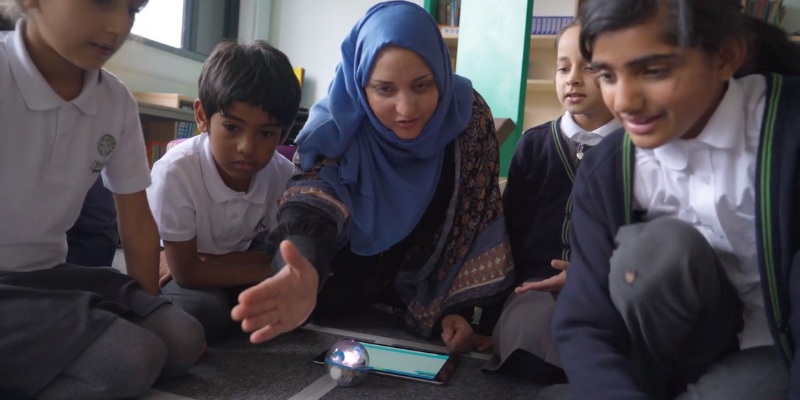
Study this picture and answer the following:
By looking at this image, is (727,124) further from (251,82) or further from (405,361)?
(251,82)

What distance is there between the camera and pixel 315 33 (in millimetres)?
3902

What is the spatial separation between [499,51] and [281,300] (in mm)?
1725

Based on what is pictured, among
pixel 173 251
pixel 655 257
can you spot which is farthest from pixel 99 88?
pixel 655 257

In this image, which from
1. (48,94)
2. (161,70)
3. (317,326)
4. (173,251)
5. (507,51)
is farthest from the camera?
(161,70)

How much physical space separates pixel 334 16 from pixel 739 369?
11.9ft

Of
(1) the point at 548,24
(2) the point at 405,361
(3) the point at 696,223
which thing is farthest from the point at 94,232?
(1) the point at 548,24

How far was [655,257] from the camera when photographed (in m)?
0.65

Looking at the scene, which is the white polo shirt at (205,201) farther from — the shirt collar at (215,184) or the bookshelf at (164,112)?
the bookshelf at (164,112)

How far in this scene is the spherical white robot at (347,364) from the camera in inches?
34.4

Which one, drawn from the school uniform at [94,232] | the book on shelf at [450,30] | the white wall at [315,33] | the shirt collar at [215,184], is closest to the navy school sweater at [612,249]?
the shirt collar at [215,184]

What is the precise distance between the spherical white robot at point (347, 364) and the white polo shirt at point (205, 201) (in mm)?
398

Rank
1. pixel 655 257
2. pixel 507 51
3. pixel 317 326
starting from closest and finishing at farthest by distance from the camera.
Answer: pixel 655 257
pixel 317 326
pixel 507 51

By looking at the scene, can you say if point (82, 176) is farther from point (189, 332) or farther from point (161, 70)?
point (161, 70)

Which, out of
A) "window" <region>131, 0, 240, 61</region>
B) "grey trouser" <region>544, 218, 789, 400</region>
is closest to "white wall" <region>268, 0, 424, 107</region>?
"window" <region>131, 0, 240, 61</region>
